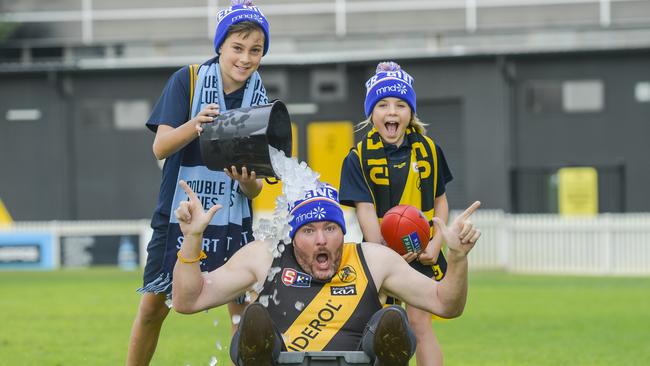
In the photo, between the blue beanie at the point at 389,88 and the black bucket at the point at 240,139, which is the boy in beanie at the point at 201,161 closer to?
the black bucket at the point at 240,139

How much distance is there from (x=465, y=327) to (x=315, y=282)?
7223 mm

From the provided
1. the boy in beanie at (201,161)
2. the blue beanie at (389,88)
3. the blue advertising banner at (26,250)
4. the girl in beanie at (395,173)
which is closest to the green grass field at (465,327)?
the boy in beanie at (201,161)

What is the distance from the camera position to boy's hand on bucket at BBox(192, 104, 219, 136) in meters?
6.64

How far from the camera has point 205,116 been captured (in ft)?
21.8

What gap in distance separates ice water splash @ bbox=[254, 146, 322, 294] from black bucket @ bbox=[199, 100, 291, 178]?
87 mm

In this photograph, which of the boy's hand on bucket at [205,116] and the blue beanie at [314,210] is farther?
the boy's hand on bucket at [205,116]

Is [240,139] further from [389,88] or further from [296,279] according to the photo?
[389,88]

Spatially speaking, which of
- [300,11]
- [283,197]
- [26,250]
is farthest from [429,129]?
[283,197]

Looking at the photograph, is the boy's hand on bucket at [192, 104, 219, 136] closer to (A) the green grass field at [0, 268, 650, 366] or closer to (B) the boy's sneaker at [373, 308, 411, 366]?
(B) the boy's sneaker at [373, 308, 411, 366]

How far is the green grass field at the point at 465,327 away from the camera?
10.4m

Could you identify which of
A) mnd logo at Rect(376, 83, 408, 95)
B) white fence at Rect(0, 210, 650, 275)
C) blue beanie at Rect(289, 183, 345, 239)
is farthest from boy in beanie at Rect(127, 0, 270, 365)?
white fence at Rect(0, 210, 650, 275)

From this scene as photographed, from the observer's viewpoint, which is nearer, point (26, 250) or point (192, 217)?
point (192, 217)

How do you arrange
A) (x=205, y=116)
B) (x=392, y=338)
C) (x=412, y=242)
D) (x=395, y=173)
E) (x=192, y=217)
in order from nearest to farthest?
(x=392, y=338), (x=192, y=217), (x=205, y=116), (x=412, y=242), (x=395, y=173)

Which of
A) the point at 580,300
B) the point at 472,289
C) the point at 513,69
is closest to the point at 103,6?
the point at 513,69
